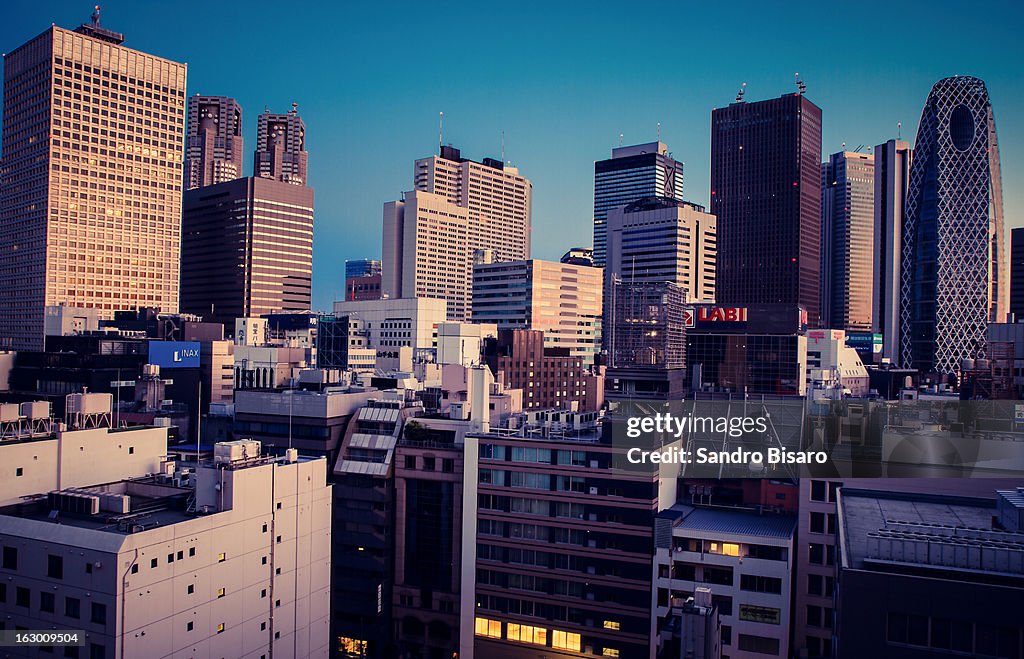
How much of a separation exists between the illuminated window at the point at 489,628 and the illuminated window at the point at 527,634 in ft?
3.20

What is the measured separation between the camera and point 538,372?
164625 mm

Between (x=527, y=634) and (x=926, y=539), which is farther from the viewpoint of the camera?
(x=527, y=634)

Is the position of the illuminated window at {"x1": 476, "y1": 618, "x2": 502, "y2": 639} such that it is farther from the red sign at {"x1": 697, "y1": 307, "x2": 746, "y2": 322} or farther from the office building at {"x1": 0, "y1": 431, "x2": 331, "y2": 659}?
the red sign at {"x1": 697, "y1": 307, "x2": 746, "y2": 322}

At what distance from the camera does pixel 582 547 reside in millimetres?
61969

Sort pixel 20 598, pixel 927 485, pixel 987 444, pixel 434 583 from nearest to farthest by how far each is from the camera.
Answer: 1. pixel 20 598
2. pixel 927 485
3. pixel 987 444
4. pixel 434 583

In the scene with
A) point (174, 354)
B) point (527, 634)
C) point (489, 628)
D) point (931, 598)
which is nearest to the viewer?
point (931, 598)

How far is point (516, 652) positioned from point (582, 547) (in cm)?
1031

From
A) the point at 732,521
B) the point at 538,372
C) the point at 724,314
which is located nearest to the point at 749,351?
the point at 724,314

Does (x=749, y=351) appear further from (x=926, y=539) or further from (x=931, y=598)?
(x=931, y=598)

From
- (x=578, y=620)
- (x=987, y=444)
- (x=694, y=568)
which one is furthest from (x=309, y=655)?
(x=987, y=444)

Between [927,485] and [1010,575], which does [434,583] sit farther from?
[1010,575]

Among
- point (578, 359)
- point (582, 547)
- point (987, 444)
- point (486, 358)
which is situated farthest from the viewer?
point (578, 359)

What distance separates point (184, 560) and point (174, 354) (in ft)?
333

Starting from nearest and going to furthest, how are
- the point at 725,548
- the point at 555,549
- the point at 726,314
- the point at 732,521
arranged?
the point at 725,548 < the point at 732,521 < the point at 555,549 < the point at 726,314
